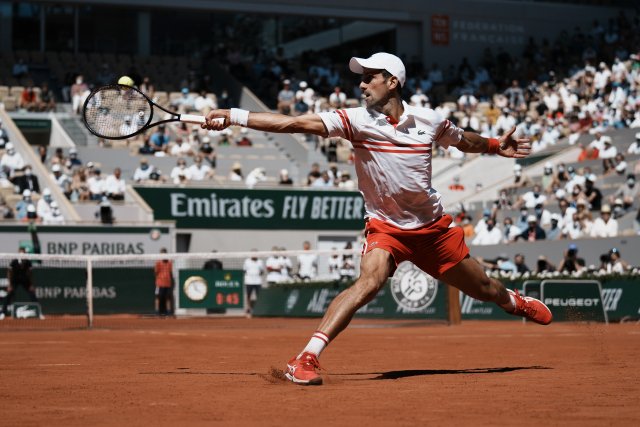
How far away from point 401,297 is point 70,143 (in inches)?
551

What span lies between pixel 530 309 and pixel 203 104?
30327 mm

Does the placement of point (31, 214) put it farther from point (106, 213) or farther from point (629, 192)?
point (629, 192)

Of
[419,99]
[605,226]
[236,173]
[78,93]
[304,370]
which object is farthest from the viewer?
[419,99]

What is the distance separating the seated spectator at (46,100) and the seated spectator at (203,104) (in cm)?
457

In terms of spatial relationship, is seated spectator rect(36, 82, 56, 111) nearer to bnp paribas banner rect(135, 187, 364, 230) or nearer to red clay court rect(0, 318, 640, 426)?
bnp paribas banner rect(135, 187, 364, 230)

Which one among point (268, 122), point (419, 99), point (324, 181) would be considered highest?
point (419, 99)

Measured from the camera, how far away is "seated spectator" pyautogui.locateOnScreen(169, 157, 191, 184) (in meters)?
34.1

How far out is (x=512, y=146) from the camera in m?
10.1

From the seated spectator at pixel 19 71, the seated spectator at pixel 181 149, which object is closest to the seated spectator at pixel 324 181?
the seated spectator at pixel 181 149

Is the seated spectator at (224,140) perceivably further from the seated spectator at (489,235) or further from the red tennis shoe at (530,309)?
the red tennis shoe at (530,309)

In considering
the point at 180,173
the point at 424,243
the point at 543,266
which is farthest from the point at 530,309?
the point at 180,173

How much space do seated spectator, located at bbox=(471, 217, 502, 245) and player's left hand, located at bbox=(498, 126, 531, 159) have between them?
20.4 meters

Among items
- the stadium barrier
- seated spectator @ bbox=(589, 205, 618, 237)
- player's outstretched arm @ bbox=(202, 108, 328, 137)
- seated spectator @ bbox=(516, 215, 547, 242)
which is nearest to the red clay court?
player's outstretched arm @ bbox=(202, 108, 328, 137)

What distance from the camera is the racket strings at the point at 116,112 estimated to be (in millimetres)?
10156
